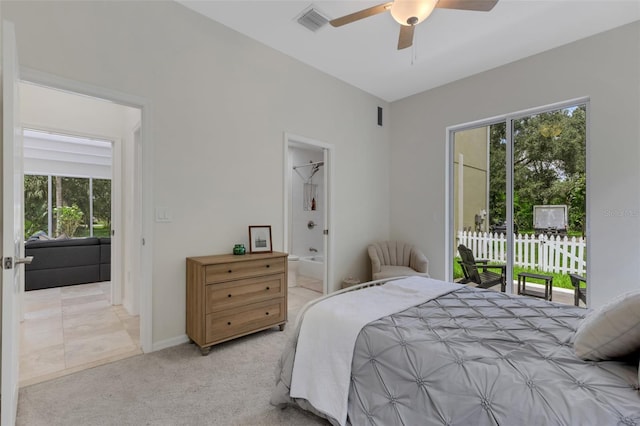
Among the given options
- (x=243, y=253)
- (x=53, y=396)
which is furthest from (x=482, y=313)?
(x=53, y=396)

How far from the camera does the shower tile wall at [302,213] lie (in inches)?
250

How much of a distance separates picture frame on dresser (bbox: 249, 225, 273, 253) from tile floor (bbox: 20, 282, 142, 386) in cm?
134

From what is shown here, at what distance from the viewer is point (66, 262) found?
468 centimetres

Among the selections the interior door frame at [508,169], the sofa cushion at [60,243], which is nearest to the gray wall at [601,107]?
the interior door frame at [508,169]

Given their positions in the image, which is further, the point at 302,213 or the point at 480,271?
the point at 302,213

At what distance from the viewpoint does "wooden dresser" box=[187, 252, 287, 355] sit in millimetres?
2539

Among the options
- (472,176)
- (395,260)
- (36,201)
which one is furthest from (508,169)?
(36,201)

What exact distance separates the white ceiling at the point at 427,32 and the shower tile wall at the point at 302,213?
2.58 m

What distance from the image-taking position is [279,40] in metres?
3.27

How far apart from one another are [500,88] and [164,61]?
378 cm

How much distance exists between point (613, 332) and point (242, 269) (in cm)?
244

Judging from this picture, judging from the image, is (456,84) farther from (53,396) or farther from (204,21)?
(53,396)

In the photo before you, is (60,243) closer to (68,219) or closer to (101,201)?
(68,219)

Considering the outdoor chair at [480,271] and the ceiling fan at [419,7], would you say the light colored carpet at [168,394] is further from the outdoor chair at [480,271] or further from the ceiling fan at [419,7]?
the outdoor chair at [480,271]
